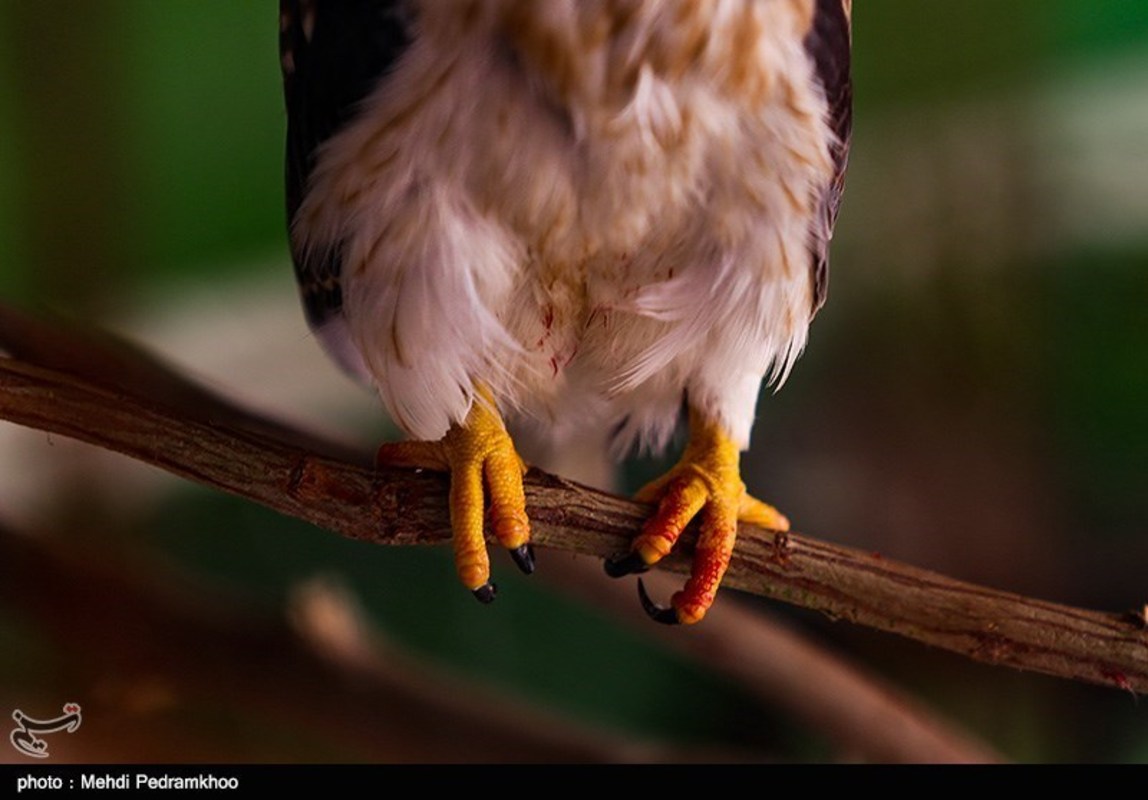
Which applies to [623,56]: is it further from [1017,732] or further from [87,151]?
[1017,732]

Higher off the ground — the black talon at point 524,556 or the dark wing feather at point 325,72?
the dark wing feather at point 325,72

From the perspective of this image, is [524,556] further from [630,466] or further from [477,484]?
[630,466]

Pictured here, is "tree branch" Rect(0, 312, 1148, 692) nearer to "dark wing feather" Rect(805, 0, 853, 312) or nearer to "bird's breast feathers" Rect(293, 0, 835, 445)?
"bird's breast feathers" Rect(293, 0, 835, 445)

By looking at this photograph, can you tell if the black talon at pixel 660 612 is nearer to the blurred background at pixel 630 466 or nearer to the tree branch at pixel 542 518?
the tree branch at pixel 542 518

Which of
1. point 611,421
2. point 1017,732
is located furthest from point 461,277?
point 1017,732

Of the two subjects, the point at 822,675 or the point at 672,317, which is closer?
the point at 672,317

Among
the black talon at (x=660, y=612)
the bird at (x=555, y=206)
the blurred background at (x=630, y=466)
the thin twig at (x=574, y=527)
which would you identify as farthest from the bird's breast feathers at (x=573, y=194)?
the blurred background at (x=630, y=466)

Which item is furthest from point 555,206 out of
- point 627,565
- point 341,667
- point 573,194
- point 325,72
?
point 341,667

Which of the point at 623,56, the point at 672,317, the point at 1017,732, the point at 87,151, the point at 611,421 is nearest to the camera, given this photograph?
the point at 623,56
